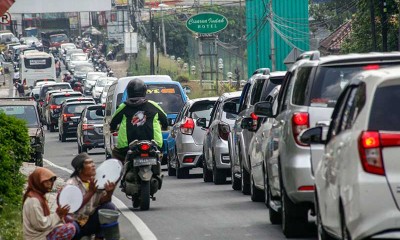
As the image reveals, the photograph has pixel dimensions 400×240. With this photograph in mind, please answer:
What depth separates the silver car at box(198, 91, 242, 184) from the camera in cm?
2342

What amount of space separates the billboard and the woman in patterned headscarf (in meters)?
46.8

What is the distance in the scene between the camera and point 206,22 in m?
61.9

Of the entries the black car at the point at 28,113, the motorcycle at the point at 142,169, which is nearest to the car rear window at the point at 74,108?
the black car at the point at 28,113

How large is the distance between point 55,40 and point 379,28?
8800 centimetres

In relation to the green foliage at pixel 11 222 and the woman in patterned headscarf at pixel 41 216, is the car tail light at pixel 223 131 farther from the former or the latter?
the woman in patterned headscarf at pixel 41 216

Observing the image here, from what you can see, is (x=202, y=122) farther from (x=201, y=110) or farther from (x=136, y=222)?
(x=136, y=222)

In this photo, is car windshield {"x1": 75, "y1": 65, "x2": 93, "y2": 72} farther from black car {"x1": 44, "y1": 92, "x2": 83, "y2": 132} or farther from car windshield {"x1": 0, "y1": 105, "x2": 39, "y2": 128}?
car windshield {"x1": 0, "y1": 105, "x2": 39, "y2": 128}

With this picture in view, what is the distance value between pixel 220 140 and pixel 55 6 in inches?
1589

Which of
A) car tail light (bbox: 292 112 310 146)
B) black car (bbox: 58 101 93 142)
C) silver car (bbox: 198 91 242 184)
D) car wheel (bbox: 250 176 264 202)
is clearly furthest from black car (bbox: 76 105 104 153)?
car tail light (bbox: 292 112 310 146)

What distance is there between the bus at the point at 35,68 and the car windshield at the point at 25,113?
57.1 metres

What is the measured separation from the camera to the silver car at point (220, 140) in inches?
922

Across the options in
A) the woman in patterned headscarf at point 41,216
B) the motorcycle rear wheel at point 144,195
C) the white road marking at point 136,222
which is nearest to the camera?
the woman in patterned headscarf at point 41,216

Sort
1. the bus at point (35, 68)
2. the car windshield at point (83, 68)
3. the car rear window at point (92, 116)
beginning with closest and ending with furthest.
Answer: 1. the car rear window at point (92, 116)
2. the bus at point (35, 68)
3. the car windshield at point (83, 68)

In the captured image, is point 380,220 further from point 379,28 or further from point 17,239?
point 379,28
